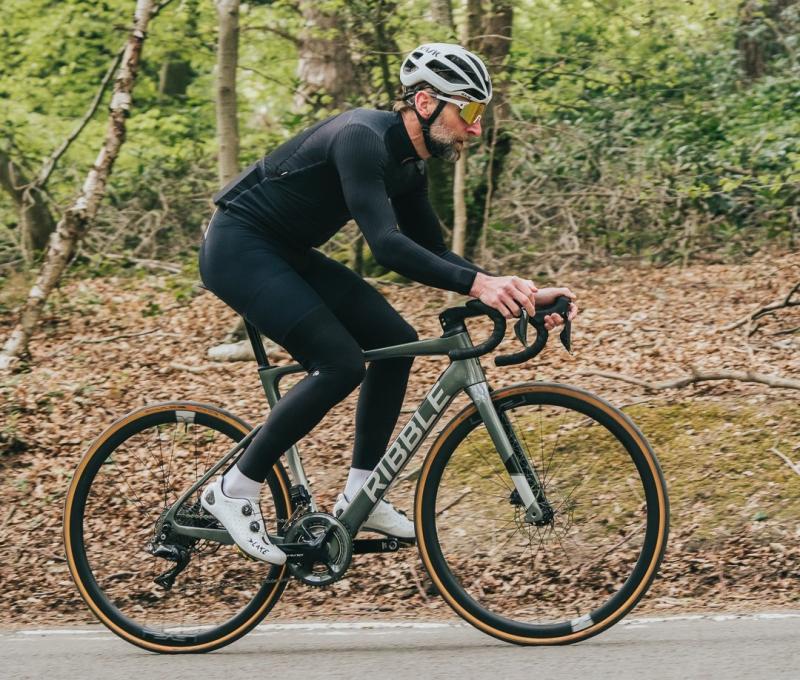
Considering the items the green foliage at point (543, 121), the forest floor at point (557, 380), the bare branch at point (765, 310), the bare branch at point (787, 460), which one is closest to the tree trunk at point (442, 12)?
the green foliage at point (543, 121)

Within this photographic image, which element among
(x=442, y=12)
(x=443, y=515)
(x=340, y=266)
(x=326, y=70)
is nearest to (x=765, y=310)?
(x=442, y=12)

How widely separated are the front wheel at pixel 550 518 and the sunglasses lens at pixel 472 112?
38.4 inches

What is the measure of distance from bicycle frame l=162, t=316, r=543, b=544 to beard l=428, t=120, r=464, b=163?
0.63m

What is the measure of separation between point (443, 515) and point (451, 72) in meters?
1.67

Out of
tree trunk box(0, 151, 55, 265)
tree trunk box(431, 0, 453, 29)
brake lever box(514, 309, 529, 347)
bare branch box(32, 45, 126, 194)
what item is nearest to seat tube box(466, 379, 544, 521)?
brake lever box(514, 309, 529, 347)

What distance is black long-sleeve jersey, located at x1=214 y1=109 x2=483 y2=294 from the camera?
12.2 feet

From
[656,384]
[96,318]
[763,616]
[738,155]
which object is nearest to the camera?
[763,616]

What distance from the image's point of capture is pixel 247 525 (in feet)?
13.5

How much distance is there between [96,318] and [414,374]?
4.26 m

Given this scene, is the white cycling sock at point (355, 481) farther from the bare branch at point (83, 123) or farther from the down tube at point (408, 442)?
the bare branch at point (83, 123)

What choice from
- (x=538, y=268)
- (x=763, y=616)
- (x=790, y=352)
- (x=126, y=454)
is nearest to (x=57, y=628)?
(x=126, y=454)

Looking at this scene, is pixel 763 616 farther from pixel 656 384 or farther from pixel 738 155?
pixel 738 155

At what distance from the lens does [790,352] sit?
7.67m

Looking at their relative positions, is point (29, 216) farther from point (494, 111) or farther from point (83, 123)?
point (494, 111)
